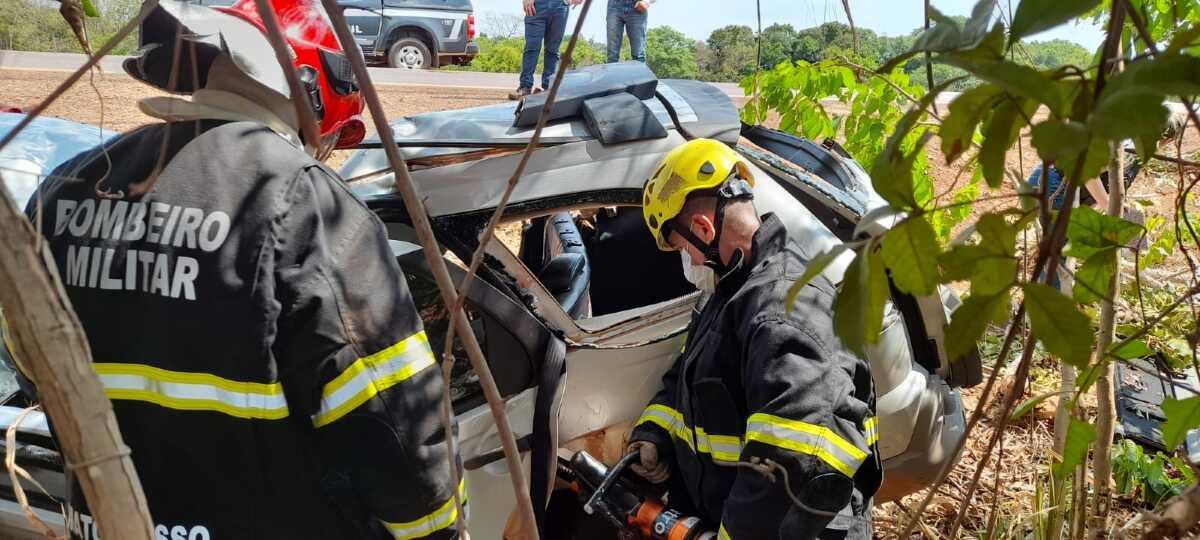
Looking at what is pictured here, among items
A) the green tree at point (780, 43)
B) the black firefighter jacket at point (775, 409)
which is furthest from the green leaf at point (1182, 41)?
the green tree at point (780, 43)

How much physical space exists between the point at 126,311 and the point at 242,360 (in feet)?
0.79

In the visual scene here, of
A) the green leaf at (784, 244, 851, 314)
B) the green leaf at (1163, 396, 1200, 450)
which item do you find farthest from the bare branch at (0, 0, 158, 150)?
the green leaf at (1163, 396, 1200, 450)

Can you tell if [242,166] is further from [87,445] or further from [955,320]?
[955,320]

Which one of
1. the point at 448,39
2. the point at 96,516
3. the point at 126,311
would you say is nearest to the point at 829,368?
the point at 126,311

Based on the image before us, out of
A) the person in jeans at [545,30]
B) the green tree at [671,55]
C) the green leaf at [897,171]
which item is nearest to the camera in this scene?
the green leaf at [897,171]

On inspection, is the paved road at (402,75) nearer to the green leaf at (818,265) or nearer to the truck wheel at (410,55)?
the truck wheel at (410,55)

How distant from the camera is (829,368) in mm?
2156

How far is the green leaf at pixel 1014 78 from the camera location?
2.24ft

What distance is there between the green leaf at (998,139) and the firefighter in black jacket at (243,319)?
1140 mm

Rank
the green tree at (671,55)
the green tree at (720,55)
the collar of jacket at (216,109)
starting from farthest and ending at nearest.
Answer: the green tree at (671,55), the green tree at (720,55), the collar of jacket at (216,109)

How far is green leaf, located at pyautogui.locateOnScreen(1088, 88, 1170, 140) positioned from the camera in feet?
2.18

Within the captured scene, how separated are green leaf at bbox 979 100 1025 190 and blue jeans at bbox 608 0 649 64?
8511 mm

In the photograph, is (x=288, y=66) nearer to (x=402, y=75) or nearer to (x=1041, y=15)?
(x=1041, y=15)

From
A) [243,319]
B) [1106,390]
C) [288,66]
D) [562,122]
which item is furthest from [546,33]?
[288,66]
